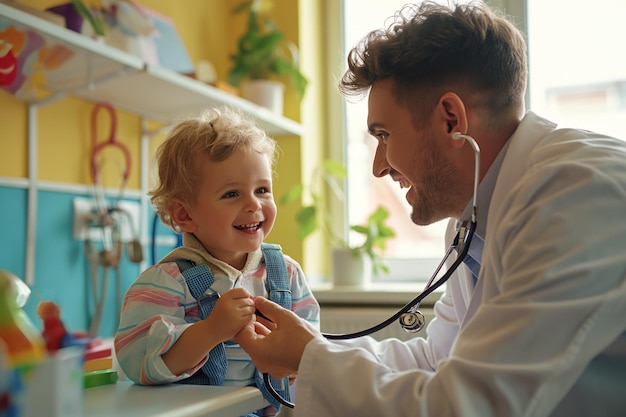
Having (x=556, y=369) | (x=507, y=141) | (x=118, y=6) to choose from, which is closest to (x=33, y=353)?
(x=556, y=369)

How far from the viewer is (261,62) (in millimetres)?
2672

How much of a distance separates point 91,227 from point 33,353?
149 centimetres

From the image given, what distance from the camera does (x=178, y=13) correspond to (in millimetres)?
2527

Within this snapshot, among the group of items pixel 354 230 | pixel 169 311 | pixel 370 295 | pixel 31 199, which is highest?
pixel 31 199

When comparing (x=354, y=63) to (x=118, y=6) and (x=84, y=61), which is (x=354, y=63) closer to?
(x=84, y=61)

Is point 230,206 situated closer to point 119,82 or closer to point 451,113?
point 451,113

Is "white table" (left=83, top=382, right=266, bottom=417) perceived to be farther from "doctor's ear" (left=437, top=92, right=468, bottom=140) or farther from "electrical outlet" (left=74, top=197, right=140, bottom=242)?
"electrical outlet" (left=74, top=197, right=140, bottom=242)

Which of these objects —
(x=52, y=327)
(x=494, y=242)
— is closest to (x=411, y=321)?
(x=494, y=242)

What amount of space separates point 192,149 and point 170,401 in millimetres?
581

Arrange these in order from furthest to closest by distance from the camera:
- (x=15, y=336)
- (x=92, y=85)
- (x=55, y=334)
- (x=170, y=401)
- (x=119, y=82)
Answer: (x=119, y=82) → (x=92, y=85) → (x=170, y=401) → (x=55, y=334) → (x=15, y=336)

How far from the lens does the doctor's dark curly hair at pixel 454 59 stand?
4.06 feet

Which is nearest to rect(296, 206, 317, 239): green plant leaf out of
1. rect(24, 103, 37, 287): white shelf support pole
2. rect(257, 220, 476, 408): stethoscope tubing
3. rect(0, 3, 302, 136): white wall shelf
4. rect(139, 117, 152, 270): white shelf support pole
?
rect(0, 3, 302, 136): white wall shelf

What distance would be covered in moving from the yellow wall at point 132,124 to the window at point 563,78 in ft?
1.45

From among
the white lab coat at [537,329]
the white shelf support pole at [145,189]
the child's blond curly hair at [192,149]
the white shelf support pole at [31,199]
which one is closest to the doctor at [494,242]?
the white lab coat at [537,329]
